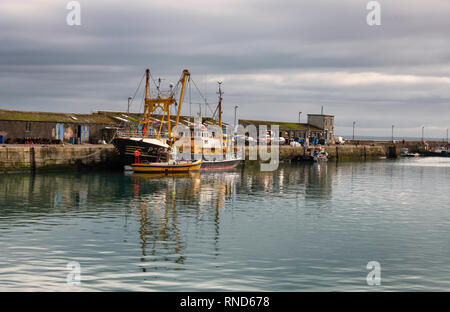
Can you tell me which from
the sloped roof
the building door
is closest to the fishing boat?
the sloped roof

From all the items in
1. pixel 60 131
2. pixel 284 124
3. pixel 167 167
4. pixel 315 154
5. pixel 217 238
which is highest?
pixel 284 124

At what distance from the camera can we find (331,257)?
20406 mm

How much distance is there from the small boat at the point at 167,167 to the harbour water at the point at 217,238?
433 inches

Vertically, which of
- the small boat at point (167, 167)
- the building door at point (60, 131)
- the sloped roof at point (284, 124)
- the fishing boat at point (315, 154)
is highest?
the sloped roof at point (284, 124)

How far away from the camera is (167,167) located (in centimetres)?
5731

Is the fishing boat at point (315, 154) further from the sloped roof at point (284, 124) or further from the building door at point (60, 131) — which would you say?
the building door at point (60, 131)

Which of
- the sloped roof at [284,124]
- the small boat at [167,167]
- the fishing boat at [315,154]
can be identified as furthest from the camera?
the sloped roof at [284,124]

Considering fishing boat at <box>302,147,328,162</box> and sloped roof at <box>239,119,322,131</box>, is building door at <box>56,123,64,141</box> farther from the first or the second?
sloped roof at <box>239,119,322,131</box>

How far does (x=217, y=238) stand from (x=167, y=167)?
34.0 meters

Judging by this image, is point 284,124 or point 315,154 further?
point 284,124

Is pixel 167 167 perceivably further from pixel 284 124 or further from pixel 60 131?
pixel 284 124

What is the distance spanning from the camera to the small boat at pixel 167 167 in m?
56.2

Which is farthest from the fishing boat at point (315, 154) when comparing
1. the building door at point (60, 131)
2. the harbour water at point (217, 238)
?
the harbour water at point (217, 238)

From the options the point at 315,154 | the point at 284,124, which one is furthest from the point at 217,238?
the point at 284,124
